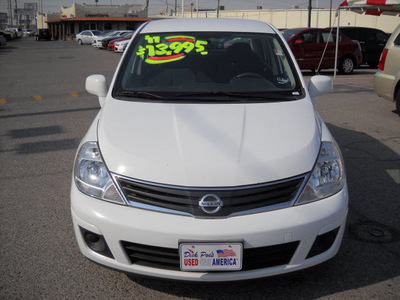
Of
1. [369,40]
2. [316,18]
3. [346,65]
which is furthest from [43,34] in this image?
[346,65]

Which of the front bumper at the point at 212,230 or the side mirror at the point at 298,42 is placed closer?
Answer: the front bumper at the point at 212,230

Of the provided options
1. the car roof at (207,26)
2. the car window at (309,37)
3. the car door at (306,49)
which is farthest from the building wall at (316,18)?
the car roof at (207,26)

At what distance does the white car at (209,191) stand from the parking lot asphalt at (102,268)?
31 cm

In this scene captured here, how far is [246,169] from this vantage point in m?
2.60

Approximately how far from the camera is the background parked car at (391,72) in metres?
7.58

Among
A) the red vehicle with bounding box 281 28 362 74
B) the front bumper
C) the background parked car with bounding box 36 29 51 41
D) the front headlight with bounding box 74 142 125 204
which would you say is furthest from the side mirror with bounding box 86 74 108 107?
the background parked car with bounding box 36 29 51 41

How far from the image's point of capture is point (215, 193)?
2.54m

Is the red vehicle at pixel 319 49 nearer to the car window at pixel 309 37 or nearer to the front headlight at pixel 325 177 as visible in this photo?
the car window at pixel 309 37

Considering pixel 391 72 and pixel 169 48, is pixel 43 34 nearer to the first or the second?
pixel 391 72

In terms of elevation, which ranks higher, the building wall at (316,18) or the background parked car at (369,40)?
the building wall at (316,18)

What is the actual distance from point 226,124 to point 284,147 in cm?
45

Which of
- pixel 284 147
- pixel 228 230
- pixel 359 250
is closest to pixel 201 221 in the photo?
pixel 228 230

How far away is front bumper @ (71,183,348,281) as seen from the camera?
246 cm

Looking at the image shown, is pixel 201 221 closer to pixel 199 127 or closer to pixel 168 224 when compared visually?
pixel 168 224
